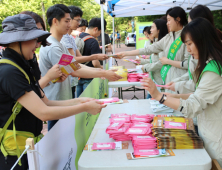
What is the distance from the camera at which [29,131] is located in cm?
144

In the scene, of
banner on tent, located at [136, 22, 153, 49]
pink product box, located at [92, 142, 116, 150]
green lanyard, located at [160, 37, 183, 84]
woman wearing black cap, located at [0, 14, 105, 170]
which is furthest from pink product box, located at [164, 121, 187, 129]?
banner on tent, located at [136, 22, 153, 49]

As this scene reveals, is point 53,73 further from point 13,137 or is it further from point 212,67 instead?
point 212,67

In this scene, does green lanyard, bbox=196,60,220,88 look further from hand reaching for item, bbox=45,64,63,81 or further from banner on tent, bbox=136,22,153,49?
banner on tent, bbox=136,22,153,49

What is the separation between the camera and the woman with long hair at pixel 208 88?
1.61 meters

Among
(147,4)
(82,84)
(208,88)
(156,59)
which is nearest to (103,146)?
(208,88)

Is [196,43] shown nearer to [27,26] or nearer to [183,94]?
[183,94]

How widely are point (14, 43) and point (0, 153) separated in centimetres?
74

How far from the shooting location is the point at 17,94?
126cm

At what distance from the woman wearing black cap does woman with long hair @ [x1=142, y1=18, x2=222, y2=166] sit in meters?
1.05

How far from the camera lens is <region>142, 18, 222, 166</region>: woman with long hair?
1.61 metres

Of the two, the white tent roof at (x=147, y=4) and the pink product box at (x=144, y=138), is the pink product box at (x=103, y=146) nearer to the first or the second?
the pink product box at (x=144, y=138)

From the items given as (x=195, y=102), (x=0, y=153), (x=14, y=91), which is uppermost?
(x=14, y=91)

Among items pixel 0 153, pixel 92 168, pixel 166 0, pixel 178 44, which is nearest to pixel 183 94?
pixel 178 44

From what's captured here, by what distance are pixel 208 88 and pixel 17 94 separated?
1.34 metres
